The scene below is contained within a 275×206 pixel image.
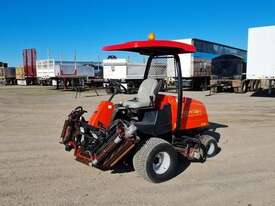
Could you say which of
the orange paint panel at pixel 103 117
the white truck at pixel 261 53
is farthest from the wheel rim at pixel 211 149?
the white truck at pixel 261 53

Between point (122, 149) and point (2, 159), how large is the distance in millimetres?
Answer: 2558

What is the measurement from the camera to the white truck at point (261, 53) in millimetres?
16031

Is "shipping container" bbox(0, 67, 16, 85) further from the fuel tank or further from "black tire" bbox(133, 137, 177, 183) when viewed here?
"black tire" bbox(133, 137, 177, 183)

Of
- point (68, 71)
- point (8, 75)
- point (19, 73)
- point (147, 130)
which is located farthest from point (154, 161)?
point (8, 75)

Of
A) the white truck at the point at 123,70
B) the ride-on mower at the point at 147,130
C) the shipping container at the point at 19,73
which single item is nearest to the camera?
the ride-on mower at the point at 147,130

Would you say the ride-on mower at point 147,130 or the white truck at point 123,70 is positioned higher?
the white truck at point 123,70

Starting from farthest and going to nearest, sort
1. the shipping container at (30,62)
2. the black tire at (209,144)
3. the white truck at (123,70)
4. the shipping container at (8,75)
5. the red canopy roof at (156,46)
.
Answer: the shipping container at (8,75), the shipping container at (30,62), the white truck at (123,70), the black tire at (209,144), the red canopy roof at (156,46)

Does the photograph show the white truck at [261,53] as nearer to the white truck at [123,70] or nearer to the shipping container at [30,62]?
the white truck at [123,70]

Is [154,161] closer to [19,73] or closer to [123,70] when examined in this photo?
[123,70]

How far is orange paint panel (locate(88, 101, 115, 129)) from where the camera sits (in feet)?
16.1

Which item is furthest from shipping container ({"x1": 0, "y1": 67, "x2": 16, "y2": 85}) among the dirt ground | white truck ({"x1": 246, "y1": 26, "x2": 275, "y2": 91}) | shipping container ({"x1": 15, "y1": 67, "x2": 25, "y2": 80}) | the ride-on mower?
the ride-on mower

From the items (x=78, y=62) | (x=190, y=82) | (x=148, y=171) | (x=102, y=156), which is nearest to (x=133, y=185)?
(x=148, y=171)

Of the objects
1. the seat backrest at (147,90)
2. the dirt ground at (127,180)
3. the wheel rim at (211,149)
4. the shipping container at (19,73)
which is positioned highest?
the shipping container at (19,73)

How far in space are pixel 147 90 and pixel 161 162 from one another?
4.03 feet
